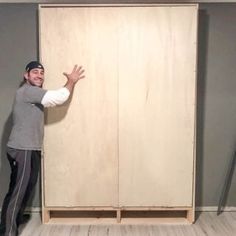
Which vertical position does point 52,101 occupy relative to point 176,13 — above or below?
below

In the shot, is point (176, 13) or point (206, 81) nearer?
point (176, 13)

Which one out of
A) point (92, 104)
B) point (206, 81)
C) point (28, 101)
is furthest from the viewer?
point (206, 81)

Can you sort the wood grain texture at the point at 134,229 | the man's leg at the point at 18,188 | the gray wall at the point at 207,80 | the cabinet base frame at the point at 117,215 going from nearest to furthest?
→ the man's leg at the point at 18,188 < the wood grain texture at the point at 134,229 < the cabinet base frame at the point at 117,215 < the gray wall at the point at 207,80

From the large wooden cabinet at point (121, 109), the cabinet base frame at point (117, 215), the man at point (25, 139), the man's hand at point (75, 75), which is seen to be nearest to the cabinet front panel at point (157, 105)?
the large wooden cabinet at point (121, 109)

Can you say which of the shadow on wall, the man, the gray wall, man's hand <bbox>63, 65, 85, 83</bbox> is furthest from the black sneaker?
the shadow on wall

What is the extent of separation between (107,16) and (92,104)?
2.48 ft

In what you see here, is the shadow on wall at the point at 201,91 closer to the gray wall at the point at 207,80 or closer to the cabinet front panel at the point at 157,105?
the gray wall at the point at 207,80

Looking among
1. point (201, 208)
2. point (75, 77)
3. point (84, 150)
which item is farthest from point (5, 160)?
point (201, 208)

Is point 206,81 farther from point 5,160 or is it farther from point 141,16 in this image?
point 5,160

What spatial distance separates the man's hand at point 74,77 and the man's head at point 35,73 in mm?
217

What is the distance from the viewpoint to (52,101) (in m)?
3.30

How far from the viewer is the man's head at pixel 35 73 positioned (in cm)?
333

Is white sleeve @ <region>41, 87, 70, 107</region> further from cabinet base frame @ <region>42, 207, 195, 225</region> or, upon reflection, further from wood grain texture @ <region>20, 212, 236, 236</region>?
wood grain texture @ <region>20, 212, 236, 236</region>

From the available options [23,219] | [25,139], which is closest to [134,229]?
[23,219]
